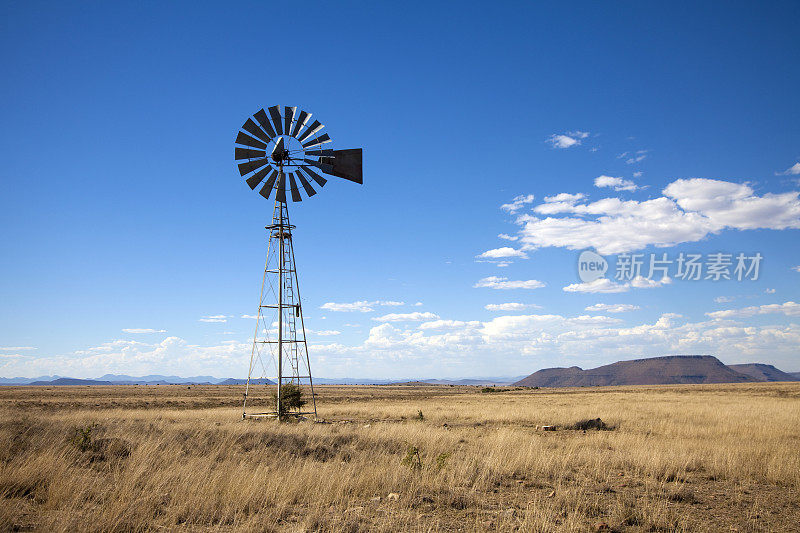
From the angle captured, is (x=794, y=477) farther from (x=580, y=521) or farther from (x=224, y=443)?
(x=224, y=443)

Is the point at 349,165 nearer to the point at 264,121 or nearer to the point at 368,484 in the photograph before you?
the point at 264,121

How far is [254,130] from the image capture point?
23.1m

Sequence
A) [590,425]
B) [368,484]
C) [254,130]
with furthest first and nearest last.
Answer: [254,130], [590,425], [368,484]

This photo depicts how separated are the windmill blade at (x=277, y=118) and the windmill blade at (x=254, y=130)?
645 mm

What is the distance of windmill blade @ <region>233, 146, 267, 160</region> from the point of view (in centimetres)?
2313

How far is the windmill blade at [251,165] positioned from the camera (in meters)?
23.2

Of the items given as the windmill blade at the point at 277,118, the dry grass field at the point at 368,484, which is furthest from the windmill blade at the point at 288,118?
the dry grass field at the point at 368,484

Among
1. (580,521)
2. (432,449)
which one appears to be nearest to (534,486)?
(580,521)

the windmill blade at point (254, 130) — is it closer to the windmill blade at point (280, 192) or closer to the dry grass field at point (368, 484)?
the windmill blade at point (280, 192)

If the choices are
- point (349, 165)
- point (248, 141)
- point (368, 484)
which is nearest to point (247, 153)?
point (248, 141)

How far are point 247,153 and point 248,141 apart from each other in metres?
0.56

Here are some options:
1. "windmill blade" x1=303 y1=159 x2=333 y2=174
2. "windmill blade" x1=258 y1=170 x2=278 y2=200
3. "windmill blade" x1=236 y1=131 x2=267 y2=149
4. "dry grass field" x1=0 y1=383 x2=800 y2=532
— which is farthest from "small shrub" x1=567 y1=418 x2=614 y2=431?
"windmill blade" x1=236 y1=131 x2=267 y2=149

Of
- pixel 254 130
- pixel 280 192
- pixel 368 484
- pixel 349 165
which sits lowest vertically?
pixel 368 484

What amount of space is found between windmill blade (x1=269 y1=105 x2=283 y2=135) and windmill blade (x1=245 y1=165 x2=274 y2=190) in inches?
71.3
